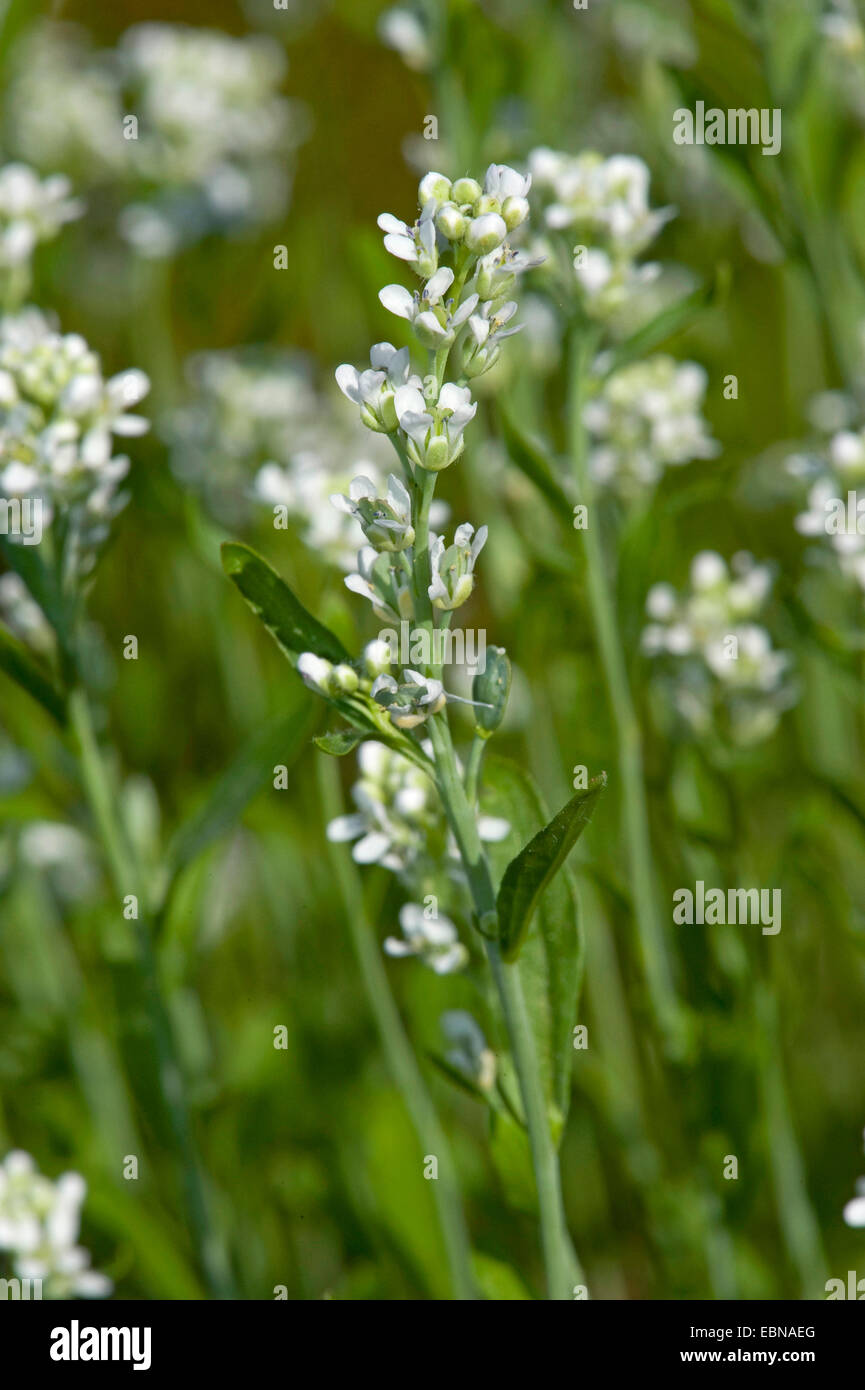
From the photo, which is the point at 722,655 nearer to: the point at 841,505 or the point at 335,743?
the point at 841,505

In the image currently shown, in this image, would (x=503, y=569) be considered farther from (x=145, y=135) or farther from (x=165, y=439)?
(x=145, y=135)

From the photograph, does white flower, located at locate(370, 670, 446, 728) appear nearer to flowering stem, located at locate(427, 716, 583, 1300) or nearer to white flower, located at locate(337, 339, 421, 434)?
flowering stem, located at locate(427, 716, 583, 1300)

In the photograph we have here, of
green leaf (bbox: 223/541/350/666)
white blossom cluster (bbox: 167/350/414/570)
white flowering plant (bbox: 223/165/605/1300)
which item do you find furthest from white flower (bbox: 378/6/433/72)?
green leaf (bbox: 223/541/350/666)

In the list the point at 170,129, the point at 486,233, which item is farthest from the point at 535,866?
the point at 170,129

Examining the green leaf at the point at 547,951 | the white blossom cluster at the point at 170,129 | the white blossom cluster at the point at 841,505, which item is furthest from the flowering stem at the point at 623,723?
the white blossom cluster at the point at 170,129

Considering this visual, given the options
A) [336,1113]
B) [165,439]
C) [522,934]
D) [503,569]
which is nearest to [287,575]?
[503,569]
